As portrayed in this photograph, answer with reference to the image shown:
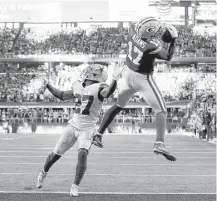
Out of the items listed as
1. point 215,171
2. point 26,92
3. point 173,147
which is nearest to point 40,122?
point 26,92

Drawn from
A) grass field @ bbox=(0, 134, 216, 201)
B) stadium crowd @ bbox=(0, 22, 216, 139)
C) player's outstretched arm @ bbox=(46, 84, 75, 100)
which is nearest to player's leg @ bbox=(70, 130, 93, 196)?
grass field @ bbox=(0, 134, 216, 201)

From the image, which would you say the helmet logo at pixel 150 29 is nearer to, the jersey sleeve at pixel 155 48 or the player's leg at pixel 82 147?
the jersey sleeve at pixel 155 48

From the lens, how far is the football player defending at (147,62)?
4.18m

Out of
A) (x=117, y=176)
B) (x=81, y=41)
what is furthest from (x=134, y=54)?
(x=81, y=41)

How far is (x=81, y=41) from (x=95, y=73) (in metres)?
39.8

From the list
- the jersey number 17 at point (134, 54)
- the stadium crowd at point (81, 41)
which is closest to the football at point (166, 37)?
the jersey number 17 at point (134, 54)

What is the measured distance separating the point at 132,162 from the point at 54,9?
38.8m

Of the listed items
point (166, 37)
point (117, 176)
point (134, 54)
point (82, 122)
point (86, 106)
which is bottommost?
point (117, 176)

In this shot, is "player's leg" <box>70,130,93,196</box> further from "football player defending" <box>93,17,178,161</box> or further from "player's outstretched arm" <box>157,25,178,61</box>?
"player's outstretched arm" <box>157,25,178,61</box>

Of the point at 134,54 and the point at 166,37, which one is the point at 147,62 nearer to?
the point at 134,54

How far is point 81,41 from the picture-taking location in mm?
46281

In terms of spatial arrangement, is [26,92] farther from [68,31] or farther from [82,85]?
[82,85]

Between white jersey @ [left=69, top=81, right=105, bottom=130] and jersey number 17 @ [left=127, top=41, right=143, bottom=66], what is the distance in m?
3.09

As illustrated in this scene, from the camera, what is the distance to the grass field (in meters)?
7.89
